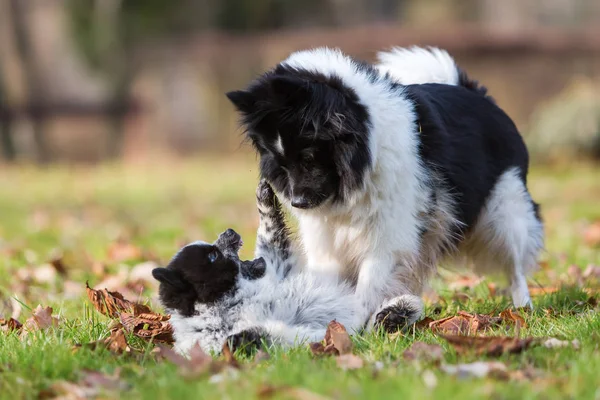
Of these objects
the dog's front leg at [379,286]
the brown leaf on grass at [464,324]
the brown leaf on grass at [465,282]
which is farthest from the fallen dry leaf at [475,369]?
the brown leaf on grass at [465,282]

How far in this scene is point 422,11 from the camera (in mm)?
34469

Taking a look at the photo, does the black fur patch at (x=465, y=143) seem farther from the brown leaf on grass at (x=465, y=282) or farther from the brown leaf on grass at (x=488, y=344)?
the brown leaf on grass at (x=488, y=344)

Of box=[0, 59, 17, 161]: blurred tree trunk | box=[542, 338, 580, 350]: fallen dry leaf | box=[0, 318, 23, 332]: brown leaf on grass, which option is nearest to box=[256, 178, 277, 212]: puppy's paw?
box=[0, 318, 23, 332]: brown leaf on grass

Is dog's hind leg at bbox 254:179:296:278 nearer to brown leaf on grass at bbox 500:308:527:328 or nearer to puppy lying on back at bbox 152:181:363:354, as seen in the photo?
puppy lying on back at bbox 152:181:363:354

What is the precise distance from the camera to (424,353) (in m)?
3.26

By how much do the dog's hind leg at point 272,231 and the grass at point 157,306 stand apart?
0.80 meters

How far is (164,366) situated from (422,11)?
3300 centimetres

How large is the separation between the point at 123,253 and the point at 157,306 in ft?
7.42

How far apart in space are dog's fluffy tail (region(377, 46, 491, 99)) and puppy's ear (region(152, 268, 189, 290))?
221 centimetres

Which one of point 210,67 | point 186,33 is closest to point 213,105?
point 210,67

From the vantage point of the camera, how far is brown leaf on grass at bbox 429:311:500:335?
3.83 meters

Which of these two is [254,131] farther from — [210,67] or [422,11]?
[422,11]

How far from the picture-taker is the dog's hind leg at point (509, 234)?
5.01 meters

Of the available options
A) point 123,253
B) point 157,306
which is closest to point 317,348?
point 157,306
